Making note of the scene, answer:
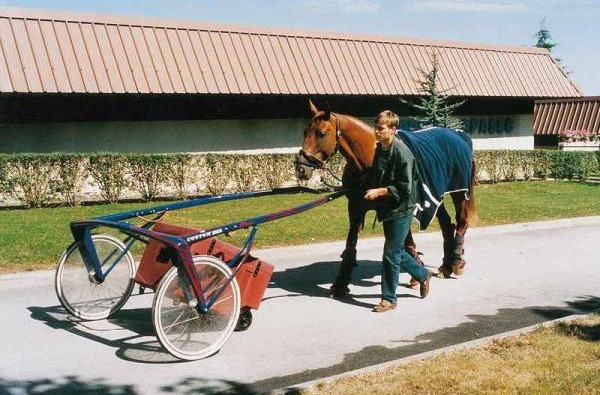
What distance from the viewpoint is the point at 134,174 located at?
635 inches

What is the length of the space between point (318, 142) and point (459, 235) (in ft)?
9.55

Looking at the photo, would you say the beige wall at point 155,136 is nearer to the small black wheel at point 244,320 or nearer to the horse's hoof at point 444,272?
the horse's hoof at point 444,272

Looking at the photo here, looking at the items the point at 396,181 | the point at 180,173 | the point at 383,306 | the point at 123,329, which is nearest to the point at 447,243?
the point at 383,306

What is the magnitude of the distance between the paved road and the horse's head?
5.39 ft

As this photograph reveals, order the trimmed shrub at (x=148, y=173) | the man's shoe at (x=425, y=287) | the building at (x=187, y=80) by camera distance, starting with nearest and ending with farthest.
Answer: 1. the man's shoe at (x=425, y=287)
2. the trimmed shrub at (x=148, y=173)
3. the building at (x=187, y=80)

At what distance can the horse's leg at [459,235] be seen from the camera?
8602 millimetres

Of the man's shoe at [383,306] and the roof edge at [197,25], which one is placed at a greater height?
the roof edge at [197,25]

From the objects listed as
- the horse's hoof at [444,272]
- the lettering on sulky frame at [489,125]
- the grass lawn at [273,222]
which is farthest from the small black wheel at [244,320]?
the lettering on sulky frame at [489,125]

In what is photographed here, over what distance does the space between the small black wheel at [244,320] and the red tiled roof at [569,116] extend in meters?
33.6

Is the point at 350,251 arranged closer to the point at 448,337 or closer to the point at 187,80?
the point at 448,337

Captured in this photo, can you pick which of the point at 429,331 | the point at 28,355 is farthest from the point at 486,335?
the point at 28,355

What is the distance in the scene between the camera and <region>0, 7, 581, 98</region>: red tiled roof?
17047 mm

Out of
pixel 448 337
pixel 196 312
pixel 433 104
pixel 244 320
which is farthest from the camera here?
pixel 433 104

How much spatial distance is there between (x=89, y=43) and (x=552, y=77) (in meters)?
19.6
